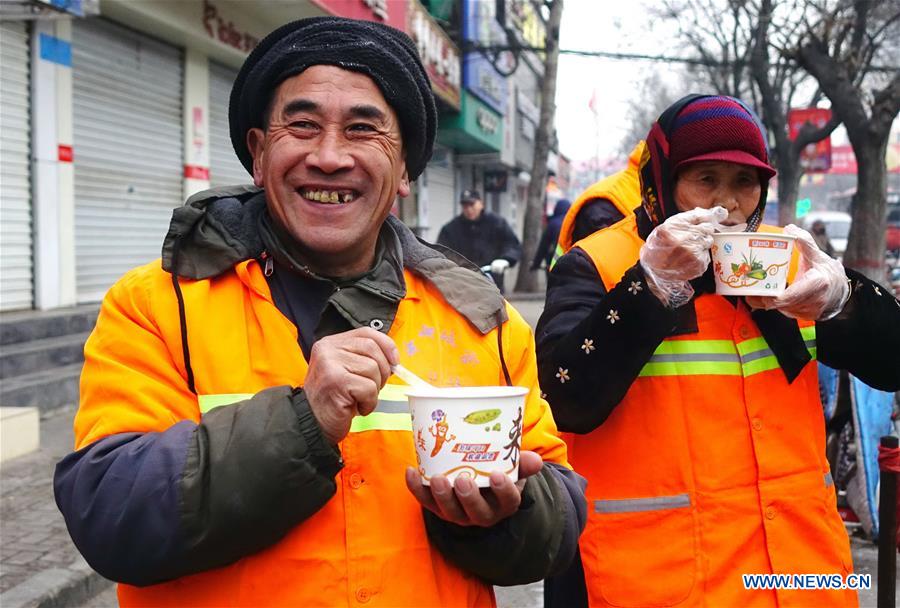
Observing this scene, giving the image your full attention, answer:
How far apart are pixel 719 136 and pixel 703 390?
0.64 metres

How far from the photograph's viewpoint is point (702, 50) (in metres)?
25.0

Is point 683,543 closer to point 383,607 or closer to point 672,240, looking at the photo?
point 672,240

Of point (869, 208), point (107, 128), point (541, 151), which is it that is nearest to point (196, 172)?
point (107, 128)

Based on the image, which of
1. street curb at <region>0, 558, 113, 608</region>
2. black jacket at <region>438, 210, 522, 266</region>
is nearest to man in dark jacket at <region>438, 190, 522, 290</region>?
black jacket at <region>438, 210, 522, 266</region>

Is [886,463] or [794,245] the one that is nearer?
[794,245]

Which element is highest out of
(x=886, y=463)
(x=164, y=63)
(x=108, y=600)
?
(x=164, y=63)

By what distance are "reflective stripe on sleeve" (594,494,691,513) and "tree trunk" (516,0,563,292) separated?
665 inches

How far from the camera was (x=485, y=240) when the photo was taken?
11.2m

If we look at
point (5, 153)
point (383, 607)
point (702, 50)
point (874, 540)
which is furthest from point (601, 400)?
point (702, 50)

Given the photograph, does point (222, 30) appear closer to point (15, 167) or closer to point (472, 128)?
point (15, 167)

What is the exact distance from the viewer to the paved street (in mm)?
3879

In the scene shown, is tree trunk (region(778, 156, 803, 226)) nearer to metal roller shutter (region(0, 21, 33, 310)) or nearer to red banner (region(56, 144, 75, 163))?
red banner (region(56, 144, 75, 163))

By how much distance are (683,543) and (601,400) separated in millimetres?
401

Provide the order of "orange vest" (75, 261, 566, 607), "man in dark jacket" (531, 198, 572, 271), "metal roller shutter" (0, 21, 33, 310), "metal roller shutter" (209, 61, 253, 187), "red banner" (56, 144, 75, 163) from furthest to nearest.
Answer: "man in dark jacket" (531, 198, 572, 271), "metal roller shutter" (209, 61, 253, 187), "red banner" (56, 144, 75, 163), "metal roller shutter" (0, 21, 33, 310), "orange vest" (75, 261, 566, 607)
